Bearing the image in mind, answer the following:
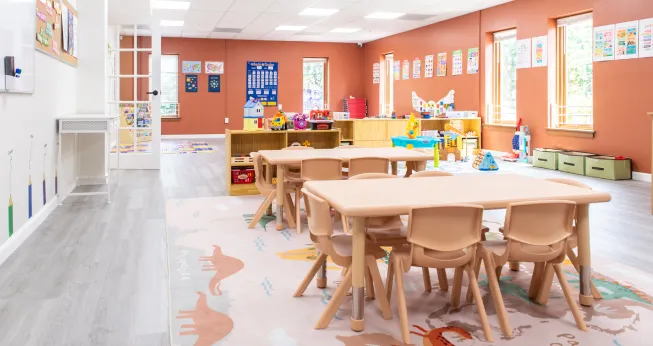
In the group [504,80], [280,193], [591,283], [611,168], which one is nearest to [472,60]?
[504,80]

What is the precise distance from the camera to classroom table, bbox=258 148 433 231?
201 inches

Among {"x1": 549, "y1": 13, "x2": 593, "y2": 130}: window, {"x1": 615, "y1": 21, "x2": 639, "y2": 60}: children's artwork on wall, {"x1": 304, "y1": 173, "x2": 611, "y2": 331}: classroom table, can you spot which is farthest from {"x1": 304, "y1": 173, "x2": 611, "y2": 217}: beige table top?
{"x1": 549, "y1": 13, "x2": 593, "y2": 130}: window

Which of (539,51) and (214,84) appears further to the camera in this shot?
(214,84)

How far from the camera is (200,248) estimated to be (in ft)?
14.5

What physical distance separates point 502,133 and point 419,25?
366cm

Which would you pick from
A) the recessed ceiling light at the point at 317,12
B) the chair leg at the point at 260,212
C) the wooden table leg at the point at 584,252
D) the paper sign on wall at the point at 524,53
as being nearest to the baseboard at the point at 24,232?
the chair leg at the point at 260,212

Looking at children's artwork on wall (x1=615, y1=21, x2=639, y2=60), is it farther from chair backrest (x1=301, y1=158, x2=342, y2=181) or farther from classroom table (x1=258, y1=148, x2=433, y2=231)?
chair backrest (x1=301, y1=158, x2=342, y2=181)

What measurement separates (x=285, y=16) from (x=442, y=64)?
3477mm

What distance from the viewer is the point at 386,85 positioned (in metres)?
16.1

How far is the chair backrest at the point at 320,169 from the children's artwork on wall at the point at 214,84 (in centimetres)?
1198

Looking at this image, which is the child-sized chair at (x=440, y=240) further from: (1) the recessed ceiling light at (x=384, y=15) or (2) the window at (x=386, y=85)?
(2) the window at (x=386, y=85)

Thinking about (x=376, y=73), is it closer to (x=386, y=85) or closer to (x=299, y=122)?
(x=386, y=85)

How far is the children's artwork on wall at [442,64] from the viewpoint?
41.3ft

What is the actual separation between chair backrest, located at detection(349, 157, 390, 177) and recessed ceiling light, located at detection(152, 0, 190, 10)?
22.5ft
